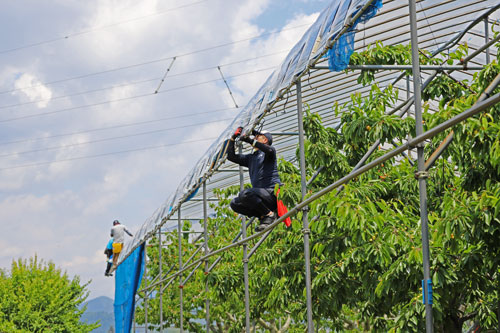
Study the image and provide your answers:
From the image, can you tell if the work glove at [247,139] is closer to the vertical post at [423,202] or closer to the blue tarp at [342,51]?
the blue tarp at [342,51]

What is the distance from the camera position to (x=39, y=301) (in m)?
40.0

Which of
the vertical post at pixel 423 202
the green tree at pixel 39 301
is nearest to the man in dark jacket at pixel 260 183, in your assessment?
the vertical post at pixel 423 202

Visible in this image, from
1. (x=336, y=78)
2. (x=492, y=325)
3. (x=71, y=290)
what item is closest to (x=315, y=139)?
(x=336, y=78)

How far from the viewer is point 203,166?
14539 mm

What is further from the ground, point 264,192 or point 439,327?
point 264,192

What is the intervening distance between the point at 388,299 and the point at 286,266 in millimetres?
3203

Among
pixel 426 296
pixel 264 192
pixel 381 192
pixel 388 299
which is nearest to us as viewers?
pixel 426 296

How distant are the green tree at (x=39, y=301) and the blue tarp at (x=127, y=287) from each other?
39.5ft

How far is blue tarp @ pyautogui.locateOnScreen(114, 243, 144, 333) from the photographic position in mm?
26266

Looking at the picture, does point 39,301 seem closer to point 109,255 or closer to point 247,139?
point 109,255

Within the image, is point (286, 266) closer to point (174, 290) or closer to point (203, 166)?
point (203, 166)

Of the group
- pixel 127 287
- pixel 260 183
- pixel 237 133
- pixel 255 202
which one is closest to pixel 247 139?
pixel 237 133

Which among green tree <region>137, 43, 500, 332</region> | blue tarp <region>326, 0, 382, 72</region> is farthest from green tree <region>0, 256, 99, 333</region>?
blue tarp <region>326, 0, 382, 72</region>

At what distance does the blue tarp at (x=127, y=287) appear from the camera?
26.3m
